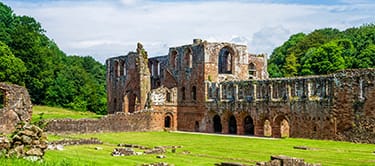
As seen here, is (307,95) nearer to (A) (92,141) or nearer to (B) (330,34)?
(A) (92,141)

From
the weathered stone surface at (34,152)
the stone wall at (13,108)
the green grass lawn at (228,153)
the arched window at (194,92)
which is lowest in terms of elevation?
the green grass lawn at (228,153)

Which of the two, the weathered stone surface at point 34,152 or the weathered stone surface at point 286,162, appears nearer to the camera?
the weathered stone surface at point 34,152

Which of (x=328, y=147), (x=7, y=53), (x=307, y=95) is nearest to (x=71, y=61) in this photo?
(x=7, y=53)

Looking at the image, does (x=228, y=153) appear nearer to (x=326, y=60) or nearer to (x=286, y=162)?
(x=286, y=162)

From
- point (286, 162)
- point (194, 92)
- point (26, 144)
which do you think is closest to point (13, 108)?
point (194, 92)

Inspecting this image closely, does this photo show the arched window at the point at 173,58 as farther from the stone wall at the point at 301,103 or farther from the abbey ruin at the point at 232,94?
the stone wall at the point at 301,103

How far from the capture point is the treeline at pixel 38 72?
70.2 metres

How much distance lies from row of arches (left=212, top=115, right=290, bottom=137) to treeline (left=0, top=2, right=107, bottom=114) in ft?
89.1

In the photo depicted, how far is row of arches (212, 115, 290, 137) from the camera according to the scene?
4595 centimetres

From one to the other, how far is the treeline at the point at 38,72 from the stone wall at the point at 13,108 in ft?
79.7

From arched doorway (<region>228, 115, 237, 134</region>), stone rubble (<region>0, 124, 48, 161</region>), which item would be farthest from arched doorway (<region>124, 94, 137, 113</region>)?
stone rubble (<region>0, 124, 48, 161</region>)

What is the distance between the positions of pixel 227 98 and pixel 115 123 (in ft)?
32.1

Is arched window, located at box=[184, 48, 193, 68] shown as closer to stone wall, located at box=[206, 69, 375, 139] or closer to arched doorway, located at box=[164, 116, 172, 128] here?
stone wall, located at box=[206, 69, 375, 139]

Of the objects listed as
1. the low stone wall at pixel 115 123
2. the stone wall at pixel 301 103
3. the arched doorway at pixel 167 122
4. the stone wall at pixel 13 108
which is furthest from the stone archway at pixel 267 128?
the stone wall at pixel 13 108
